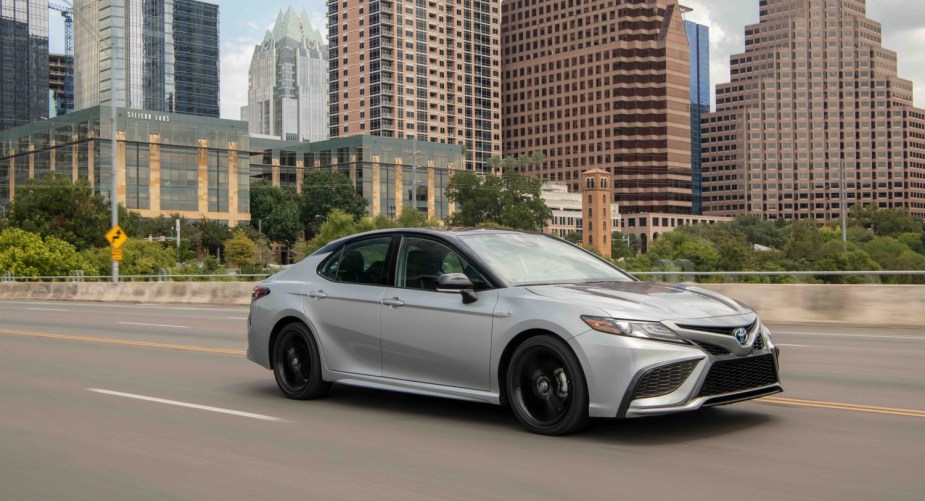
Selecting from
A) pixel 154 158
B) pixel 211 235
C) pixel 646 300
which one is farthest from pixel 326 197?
pixel 646 300

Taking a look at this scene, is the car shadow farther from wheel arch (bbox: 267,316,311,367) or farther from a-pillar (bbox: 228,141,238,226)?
a-pillar (bbox: 228,141,238,226)

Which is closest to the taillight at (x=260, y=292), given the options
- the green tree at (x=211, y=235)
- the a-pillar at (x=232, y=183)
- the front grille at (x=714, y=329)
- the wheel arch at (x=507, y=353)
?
the wheel arch at (x=507, y=353)

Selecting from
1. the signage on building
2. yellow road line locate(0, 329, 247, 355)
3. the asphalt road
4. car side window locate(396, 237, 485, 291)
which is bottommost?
the asphalt road

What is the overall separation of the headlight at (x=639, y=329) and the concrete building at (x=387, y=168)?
476ft

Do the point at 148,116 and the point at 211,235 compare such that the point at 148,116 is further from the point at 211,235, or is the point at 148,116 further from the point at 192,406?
the point at 192,406

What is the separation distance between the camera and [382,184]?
6102 inches

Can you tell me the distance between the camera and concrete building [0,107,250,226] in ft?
408

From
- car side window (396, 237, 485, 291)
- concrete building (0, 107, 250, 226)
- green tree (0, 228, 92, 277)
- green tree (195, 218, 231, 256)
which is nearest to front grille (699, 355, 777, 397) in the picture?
car side window (396, 237, 485, 291)

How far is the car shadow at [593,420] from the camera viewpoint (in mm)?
6977

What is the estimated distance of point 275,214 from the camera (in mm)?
146250

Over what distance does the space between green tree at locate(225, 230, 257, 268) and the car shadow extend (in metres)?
113

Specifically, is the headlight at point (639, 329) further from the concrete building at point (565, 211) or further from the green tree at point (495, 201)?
the concrete building at point (565, 211)

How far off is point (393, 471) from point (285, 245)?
149 m

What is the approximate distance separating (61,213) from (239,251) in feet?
101
